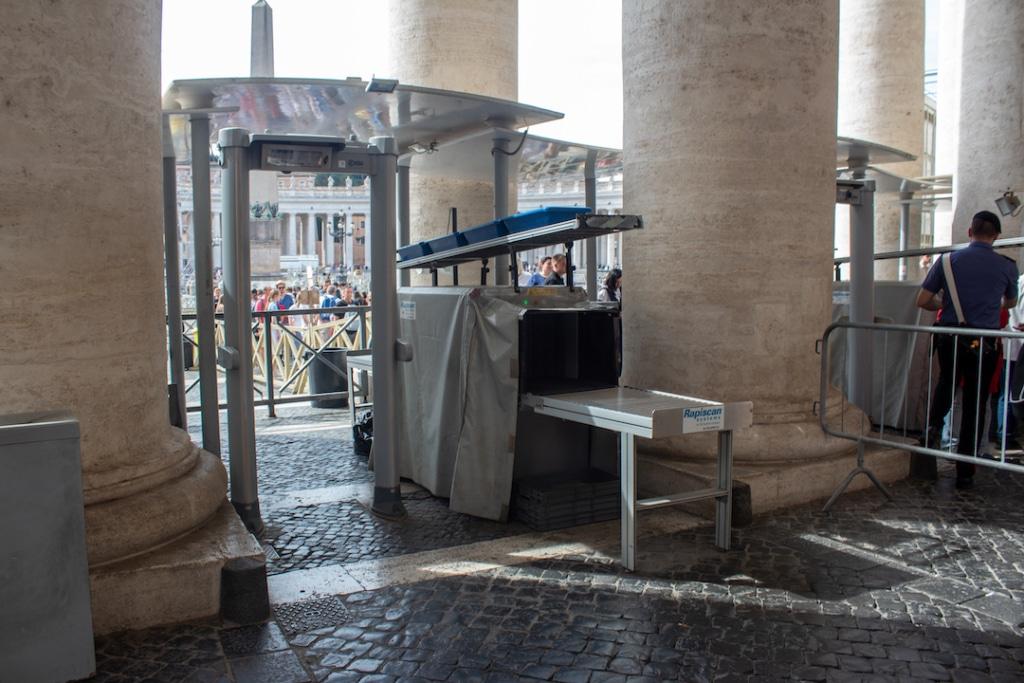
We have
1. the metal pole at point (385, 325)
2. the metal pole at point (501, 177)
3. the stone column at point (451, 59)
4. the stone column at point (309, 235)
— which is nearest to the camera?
the metal pole at point (385, 325)

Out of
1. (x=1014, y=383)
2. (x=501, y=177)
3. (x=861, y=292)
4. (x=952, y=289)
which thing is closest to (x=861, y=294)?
(x=861, y=292)

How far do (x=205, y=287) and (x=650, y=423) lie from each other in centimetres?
289

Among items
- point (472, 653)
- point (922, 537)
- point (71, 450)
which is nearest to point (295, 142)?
point (71, 450)

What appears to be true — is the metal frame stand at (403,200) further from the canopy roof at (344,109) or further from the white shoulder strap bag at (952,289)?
the white shoulder strap bag at (952,289)

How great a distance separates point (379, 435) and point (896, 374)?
4930mm

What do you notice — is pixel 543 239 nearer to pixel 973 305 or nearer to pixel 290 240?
pixel 973 305

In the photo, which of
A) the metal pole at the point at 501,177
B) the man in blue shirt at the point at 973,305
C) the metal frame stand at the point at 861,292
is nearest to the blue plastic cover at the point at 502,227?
the metal pole at the point at 501,177

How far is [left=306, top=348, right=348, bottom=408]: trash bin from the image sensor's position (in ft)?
33.4

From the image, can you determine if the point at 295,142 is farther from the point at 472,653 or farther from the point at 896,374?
the point at 896,374

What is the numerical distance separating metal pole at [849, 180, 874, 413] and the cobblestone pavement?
2329 mm

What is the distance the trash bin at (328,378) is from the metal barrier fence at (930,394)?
5.35 meters

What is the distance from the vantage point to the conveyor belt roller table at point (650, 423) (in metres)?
4.39

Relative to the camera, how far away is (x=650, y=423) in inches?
169

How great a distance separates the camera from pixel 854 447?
239 inches
